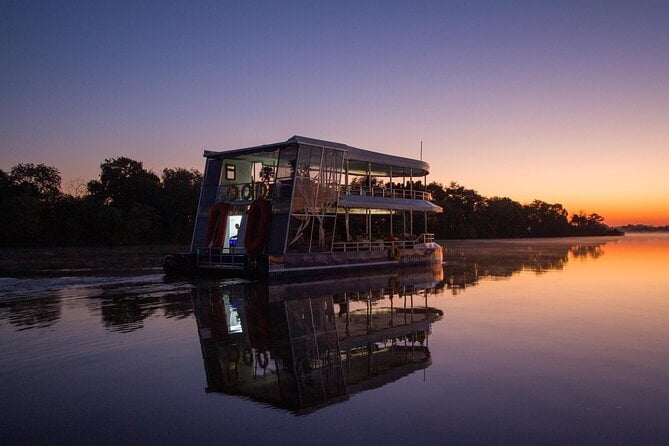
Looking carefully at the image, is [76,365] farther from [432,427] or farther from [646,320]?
[646,320]

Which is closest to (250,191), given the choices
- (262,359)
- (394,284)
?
(394,284)

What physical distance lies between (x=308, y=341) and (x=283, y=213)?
46.4 ft

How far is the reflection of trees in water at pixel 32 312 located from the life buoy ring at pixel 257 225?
9191 mm

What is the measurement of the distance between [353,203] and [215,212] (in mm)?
7399

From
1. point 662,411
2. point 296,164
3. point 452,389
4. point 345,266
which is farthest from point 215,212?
point 662,411

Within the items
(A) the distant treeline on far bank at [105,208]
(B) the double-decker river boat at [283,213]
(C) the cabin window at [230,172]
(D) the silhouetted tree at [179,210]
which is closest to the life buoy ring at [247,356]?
(B) the double-decker river boat at [283,213]

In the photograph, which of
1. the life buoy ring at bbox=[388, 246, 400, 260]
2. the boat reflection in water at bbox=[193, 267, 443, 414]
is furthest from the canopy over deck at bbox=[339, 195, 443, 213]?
the boat reflection in water at bbox=[193, 267, 443, 414]

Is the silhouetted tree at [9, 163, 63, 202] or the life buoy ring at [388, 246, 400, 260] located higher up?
the silhouetted tree at [9, 163, 63, 202]

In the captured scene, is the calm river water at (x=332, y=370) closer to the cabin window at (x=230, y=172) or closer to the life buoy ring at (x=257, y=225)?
the life buoy ring at (x=257, y=225)

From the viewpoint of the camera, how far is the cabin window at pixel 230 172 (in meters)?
28.4

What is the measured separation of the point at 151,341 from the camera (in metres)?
10.9

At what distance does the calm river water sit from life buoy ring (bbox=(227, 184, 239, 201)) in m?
10.9

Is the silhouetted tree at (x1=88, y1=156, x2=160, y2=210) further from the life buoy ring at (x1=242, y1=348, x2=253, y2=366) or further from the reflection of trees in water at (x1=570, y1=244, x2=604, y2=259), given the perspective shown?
the life buoy ring at (x1=242, y1=348, x2=253, y2=366)

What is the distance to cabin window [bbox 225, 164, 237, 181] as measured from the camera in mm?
28438
